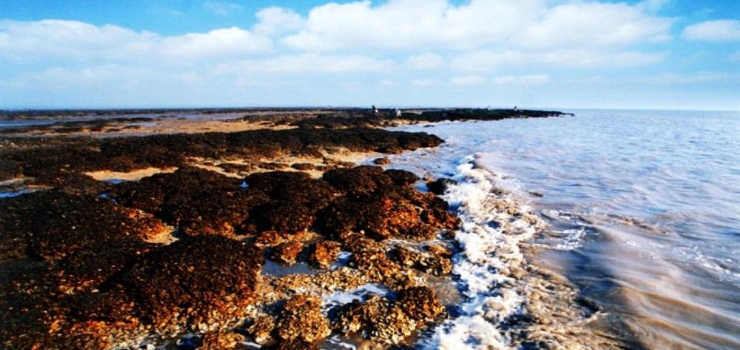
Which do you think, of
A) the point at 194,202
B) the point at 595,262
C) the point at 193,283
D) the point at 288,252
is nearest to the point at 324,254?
the point at 288,252

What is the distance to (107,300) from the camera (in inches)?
215

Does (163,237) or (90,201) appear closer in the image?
(163,237)

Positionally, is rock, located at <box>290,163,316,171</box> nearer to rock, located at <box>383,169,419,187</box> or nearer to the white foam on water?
rock, located at <box>383,169,419,187</box>

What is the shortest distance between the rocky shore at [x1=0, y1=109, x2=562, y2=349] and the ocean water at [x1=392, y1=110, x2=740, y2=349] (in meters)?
0.77

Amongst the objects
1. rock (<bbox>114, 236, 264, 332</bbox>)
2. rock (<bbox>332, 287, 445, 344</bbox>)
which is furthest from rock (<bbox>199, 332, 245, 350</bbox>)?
rock (<bbox>332, 287, 445, 344</bbox>)

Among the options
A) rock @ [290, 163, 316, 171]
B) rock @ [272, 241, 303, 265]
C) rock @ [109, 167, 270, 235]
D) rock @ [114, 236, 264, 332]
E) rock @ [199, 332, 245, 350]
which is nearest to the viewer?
rock @ [199, 332, 245, 350]

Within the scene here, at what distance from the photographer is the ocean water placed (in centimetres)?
534

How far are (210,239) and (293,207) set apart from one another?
8.56ft

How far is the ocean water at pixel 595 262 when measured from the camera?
534cm

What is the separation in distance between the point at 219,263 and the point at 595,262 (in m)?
7.12

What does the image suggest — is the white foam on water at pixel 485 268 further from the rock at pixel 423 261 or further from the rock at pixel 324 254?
the rock at pixel 324 254

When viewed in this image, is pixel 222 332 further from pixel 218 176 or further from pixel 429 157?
pixel 429 157

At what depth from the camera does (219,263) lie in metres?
6.52

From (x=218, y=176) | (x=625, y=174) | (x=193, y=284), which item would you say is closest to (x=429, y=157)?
(x=625, y=174)
